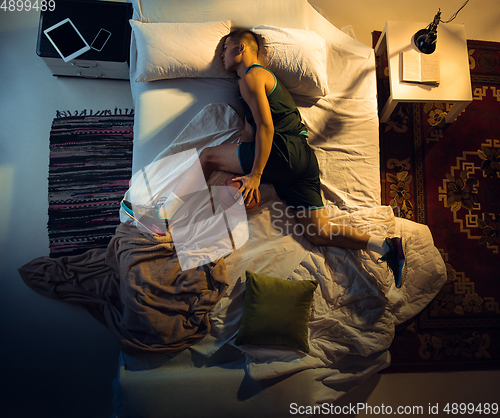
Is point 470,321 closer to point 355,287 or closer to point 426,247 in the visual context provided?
point 426,247

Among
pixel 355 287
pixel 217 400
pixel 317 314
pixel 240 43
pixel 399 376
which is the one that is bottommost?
pixel 399 376

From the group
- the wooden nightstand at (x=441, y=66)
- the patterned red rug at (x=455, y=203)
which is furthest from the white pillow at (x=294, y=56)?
the patterned red rug at (x=455, y=203)

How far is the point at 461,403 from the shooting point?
1793 mm

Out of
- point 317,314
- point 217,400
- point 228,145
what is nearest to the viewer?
point 217,400

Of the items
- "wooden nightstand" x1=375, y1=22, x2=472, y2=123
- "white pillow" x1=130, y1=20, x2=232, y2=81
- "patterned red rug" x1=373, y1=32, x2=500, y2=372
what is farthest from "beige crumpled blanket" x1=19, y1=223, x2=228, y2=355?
"wooden nightstand" x1=375, y1=22, x2=472, y2=123

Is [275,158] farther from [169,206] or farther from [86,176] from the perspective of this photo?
[86,176]

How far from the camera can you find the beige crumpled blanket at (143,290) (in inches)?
54.4

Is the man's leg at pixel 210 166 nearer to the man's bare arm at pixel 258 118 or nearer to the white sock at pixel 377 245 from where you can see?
the man's bare arm at pixel 258 118

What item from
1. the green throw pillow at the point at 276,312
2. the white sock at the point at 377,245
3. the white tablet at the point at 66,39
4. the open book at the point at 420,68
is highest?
the white tablet at the point at 66,39

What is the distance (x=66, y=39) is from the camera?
1822 mm

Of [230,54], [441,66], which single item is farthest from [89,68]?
[441,66]

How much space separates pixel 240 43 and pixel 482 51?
6.44 ft

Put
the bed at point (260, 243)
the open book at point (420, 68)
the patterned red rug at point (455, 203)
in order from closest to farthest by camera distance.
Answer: the bed at point (260, 243) < the open book at point (420, 68) < the patterned red rug at point (455, 203)

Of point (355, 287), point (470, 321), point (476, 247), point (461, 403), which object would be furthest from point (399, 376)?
point (476, 247)
